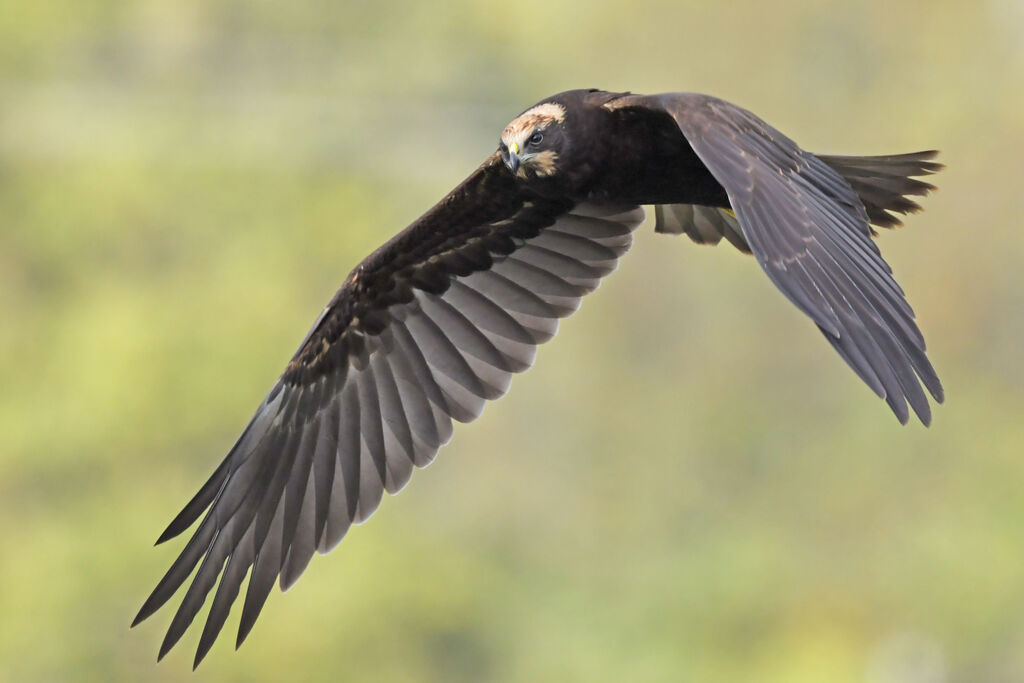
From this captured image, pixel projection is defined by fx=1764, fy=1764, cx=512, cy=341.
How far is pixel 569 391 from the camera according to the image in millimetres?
31859

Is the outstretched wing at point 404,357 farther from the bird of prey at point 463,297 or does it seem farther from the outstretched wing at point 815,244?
the outstretched wing at point 815,244

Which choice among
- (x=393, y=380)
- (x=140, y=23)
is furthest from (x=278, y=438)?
(x=140, y=23)

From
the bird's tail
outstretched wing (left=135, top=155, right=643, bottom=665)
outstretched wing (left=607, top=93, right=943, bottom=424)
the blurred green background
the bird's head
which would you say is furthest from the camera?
the blurred green background

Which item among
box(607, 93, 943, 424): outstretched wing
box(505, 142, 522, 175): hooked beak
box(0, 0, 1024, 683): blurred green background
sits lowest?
box(607, 93, 943, 424): outstretched wing

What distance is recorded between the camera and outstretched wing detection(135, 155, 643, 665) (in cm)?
798

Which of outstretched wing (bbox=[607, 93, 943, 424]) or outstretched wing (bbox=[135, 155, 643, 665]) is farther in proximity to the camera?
outstretched wing (bbox=[135, 155, 643, 665])

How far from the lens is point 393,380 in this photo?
27.8 feet

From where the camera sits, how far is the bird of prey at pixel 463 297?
23.5ft

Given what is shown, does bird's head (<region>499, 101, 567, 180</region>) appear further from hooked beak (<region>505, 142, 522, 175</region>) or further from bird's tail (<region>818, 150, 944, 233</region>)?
bird's tail (<region>818, 150, 944, 233</region>)

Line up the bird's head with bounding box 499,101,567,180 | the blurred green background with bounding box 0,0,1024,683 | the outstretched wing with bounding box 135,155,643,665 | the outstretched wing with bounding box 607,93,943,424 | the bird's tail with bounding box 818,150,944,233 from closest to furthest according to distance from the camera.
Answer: the outstretched wing with bounding box 607,93,943,424, the bird's head with bounding box 499,101,567,180, the bird's tail with bounding box 818,150,944,233, the outstretched wing with bounding box 135,155,643,665, the blurred green background with bounding box 0,0,1024,683

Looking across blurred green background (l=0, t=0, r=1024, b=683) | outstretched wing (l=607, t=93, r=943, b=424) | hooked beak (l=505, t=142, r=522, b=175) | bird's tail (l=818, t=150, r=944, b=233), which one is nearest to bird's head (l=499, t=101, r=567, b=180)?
hooked beak (l=505, t=142, r=522, b=175)

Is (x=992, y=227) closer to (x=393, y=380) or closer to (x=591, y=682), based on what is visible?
(x=591, y=682)

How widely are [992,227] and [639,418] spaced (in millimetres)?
7377

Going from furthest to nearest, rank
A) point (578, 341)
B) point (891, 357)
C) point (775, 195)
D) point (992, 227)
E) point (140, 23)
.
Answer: point (140, 23), point (578, 341), point (992, 227), point (775, 195), point (891, 357)
